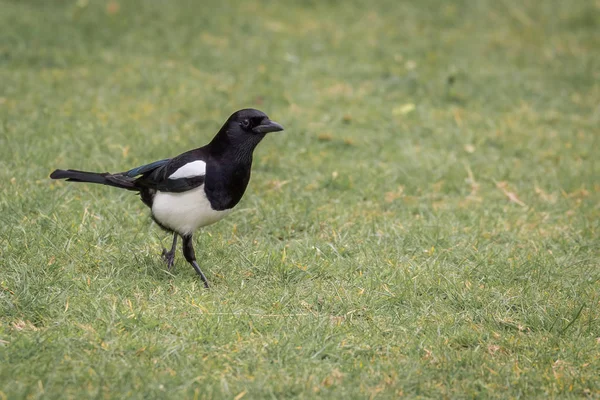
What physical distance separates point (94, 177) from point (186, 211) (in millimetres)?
606

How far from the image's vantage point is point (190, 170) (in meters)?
4.34

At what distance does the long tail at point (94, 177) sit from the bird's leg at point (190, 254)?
1.57 ft

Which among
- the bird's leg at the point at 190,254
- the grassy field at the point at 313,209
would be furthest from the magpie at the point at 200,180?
the grassy field at the point at 313,209

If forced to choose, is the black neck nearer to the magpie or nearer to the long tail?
the magpie

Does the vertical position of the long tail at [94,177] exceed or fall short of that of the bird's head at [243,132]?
it falls short

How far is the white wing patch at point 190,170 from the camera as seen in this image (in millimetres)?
4332

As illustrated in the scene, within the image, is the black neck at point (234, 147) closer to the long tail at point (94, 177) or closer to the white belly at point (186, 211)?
the white belly at point (186, 211)

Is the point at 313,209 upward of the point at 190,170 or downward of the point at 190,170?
downward

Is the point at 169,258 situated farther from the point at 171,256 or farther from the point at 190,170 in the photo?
the point at 190,170

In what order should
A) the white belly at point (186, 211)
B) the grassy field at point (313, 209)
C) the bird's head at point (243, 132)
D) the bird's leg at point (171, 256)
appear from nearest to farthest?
the grassy field at point (313, 209), the white belly at point (186, 211), the bird's head at point (243, 132), the bird's leg at point (171, 256)

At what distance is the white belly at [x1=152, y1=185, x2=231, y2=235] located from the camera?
14.2 feet

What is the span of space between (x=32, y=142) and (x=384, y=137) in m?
2.97

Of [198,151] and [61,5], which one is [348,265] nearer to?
[198,151]

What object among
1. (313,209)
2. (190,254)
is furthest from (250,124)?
(313,209)
